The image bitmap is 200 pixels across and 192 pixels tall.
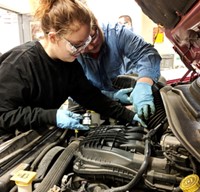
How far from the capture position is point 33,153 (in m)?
1.05

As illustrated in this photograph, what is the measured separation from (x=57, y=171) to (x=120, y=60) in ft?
→ 3.25

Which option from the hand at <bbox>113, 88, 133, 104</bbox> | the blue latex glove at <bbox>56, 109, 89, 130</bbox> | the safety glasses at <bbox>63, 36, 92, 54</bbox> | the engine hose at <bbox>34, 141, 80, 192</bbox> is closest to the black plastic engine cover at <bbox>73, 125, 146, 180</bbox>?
the engine hose at <bbox>34, 141, 80, 192</bbox>

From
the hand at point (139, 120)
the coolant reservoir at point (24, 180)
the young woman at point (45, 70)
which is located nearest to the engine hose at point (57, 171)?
the coolant reservoir at point (24, 180)

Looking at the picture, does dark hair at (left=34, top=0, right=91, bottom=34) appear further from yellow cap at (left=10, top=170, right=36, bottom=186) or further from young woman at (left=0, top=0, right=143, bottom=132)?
yellow cap at (left=10, top=170, right=36, bottom=186)

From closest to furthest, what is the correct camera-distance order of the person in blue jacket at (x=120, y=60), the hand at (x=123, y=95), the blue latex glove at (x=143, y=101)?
1. the blue latex glove at (x=143, y=101)
2. the person in blue jacket at (x=120, y=60)
3. the hand at (x=123, y=95)

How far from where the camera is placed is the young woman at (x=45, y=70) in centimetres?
111

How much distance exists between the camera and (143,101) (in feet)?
4.04

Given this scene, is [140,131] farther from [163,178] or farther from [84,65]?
[84,65]

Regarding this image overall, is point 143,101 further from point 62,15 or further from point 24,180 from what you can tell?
point 24,180

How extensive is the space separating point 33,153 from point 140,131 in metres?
0.44

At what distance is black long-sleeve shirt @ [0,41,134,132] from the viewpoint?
1133 millimetres

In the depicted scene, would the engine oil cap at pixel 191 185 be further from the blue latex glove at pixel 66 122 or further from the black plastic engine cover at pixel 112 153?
the blue latex glove at pixel 66 122

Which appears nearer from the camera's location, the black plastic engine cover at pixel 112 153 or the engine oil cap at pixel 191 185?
the engine oil cap at pixel 191 185

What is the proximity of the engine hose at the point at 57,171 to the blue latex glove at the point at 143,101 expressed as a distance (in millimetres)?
353
